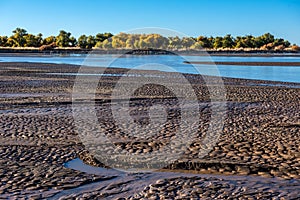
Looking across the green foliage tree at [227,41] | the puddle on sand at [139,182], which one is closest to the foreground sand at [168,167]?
the puddle on sand at [139,182]

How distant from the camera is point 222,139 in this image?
411 inches

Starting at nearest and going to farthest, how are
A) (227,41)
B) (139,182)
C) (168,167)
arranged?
1. (139,182)
2. (168,167)
3. (227,41)

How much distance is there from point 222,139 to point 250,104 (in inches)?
283

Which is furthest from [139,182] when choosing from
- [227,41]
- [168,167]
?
[227,41]

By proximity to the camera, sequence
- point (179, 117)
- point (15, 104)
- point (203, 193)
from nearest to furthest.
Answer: point (203, 193), point (179, 117), point (15, 104)

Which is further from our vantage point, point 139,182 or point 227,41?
point 227,41

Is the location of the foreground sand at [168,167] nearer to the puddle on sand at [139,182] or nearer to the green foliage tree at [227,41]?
the puddle on sand at [139,182]

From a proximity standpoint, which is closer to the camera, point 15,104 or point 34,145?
point 34,145

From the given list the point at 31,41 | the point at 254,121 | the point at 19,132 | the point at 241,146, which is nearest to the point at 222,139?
the point at 241,146

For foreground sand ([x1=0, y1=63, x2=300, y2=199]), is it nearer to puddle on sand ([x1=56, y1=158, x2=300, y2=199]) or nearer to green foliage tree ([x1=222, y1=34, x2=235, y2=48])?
puddle on sand ([x1=56, y1=158, x2=300, y2=199])

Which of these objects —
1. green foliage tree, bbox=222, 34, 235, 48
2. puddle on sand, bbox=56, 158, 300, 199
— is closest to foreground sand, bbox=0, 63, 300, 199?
puddle on sand, bbox=56, 158, 300, 199

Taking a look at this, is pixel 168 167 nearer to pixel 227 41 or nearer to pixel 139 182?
pixel 139 182

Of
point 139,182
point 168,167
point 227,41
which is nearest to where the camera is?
point 139,182

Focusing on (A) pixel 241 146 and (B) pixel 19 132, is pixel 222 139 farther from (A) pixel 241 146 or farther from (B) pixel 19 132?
(B) pixel 19 132
